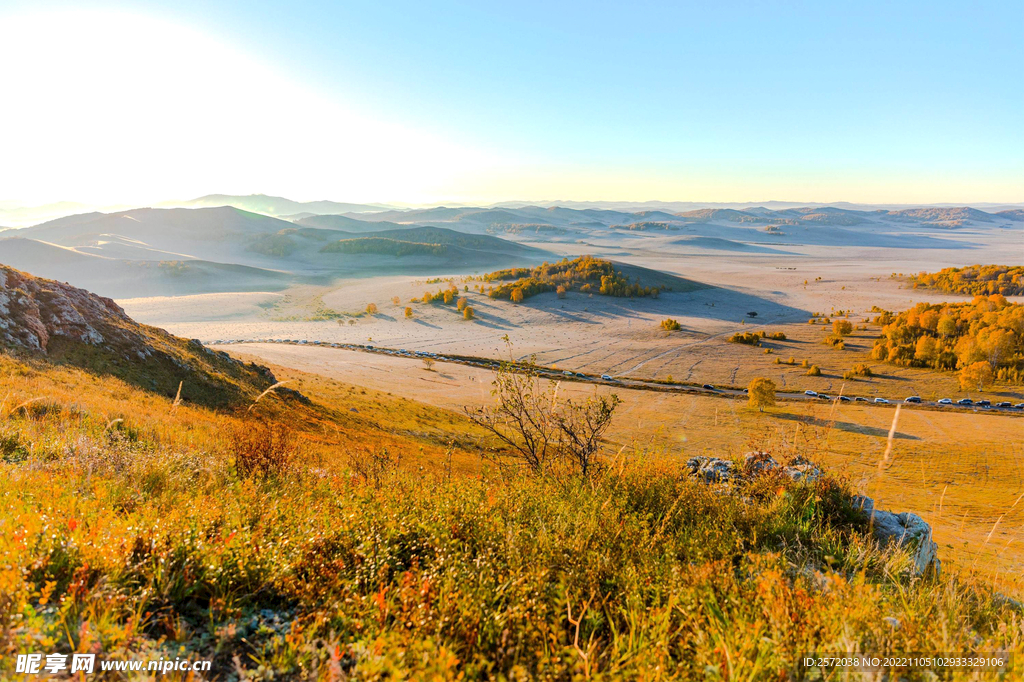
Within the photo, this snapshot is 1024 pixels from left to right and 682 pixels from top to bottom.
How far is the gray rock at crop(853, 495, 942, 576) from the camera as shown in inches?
171

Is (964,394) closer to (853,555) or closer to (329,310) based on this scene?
(853,555)

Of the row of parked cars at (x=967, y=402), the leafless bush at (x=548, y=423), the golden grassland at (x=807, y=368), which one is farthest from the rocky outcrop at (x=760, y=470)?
the golden grassland at (x=807, y=368)

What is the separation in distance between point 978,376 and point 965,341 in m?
8.78

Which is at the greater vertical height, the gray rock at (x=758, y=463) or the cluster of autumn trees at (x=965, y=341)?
the gray rock at (x=758, y=463)

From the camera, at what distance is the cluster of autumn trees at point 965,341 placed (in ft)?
113

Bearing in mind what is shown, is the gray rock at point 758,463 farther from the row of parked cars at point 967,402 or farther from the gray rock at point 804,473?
the row of parked cars at point 967,402

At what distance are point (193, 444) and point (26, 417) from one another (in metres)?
2.01

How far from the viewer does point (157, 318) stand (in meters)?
62.6

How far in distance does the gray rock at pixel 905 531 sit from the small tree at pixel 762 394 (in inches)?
1005

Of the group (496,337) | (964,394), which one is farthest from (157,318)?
(964,394)

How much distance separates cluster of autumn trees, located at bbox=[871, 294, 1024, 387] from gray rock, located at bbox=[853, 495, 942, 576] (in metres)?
39.4

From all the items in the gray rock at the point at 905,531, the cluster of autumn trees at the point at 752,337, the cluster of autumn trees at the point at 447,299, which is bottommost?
the cluster of autumn trees at the point at 752,337

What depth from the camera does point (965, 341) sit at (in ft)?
128

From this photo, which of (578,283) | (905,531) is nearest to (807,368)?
(905,531)
